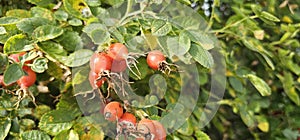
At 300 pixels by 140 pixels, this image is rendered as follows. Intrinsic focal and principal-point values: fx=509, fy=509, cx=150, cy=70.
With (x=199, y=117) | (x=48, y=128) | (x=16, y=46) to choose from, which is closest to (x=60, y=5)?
(x=16, y=46)

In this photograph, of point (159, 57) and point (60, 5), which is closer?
point (159, 57)

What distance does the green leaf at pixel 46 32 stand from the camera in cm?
118

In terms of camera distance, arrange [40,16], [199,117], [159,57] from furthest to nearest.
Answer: [199,117], [40,16], [159,57]

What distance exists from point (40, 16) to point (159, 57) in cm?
34

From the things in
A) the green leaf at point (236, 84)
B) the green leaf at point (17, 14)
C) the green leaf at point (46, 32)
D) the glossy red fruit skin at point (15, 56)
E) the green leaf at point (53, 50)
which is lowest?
the green leaf at point (236, 84)

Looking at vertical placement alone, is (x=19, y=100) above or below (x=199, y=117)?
above

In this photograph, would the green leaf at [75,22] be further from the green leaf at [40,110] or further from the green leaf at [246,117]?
the green leaf at [246,117]

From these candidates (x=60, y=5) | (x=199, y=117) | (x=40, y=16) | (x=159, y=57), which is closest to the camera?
(x=159, y=57)

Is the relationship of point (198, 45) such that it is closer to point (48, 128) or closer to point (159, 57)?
point (159, 57)

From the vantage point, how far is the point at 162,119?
119 cm

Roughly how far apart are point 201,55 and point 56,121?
39 cm

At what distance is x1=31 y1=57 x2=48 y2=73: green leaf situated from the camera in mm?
1177

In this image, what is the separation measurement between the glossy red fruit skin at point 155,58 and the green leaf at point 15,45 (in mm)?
Result: 284

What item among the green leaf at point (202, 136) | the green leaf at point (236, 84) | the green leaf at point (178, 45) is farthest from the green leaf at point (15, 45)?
the green leaf at point (236, 84)
